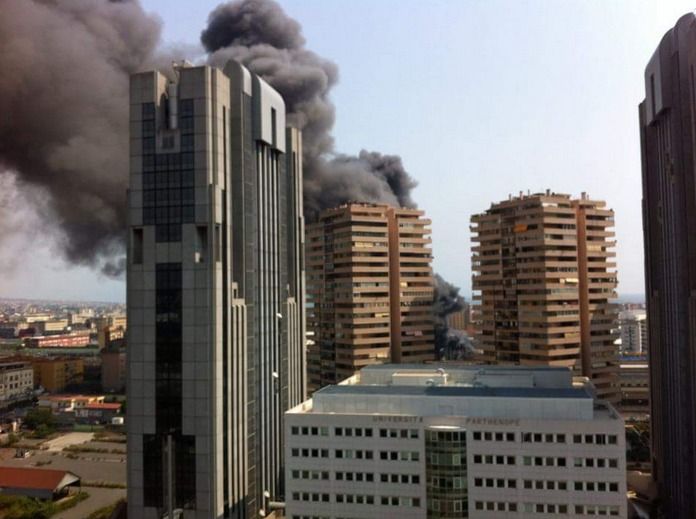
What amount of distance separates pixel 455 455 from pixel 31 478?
3437cm

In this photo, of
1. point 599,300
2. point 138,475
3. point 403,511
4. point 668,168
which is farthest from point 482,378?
point 599,300

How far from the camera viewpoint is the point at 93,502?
152 feet

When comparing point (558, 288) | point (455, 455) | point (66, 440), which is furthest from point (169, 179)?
point (66, 440)

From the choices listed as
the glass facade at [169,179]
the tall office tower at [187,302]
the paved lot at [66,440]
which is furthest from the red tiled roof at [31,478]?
the glass facade at [169,179]

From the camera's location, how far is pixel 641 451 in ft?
173

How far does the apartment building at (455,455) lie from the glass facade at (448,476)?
0.04m

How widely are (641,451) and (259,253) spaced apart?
36.3 m

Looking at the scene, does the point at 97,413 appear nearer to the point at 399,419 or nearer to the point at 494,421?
the point at 399,419

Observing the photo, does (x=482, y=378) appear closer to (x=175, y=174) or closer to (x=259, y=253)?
(x=259, y=253)

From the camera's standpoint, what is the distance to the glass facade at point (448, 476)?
27766mm

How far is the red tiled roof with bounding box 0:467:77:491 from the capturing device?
1844 inches

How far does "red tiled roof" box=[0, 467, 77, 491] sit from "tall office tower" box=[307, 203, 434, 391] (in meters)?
24.5

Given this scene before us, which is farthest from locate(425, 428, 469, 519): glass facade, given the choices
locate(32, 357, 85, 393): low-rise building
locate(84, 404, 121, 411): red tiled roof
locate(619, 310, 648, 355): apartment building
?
locate(619, 310, 648, 355): apartment building

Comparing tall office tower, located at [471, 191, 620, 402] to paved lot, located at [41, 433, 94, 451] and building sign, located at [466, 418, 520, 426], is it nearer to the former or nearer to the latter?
building sign, located at [466, 418, 520, 426]
